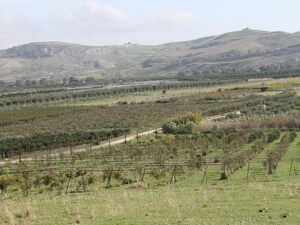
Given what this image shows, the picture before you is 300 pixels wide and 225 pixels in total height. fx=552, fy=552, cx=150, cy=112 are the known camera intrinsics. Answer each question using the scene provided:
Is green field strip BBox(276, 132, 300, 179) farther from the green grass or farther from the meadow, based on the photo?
the green grass

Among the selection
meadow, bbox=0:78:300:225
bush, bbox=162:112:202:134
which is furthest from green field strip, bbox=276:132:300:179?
bush, bbox=162:112:202:134

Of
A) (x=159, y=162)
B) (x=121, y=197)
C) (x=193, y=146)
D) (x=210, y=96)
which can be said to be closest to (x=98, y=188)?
(x=121, y=197)

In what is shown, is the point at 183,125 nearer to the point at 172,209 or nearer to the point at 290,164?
the point at 290,164

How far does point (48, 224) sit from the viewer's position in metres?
16.6

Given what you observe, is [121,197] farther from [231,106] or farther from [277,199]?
[231,106]

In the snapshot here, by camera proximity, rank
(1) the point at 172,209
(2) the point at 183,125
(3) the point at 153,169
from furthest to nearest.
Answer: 1. (2) the point at 183,125
2. (3) the point at 153,169
3. (1) the point at 172,209

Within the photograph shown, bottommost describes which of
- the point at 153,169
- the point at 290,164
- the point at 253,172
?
the point at 290,164

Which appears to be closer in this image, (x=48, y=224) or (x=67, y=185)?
(x=48, y=224)

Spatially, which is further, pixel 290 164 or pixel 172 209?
pixel 290 164

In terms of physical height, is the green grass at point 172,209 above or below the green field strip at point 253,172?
above

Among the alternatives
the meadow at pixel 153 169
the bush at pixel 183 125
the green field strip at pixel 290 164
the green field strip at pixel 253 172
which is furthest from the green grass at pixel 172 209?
the bush at pixel 183 125

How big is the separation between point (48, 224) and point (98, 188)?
38.6 feet

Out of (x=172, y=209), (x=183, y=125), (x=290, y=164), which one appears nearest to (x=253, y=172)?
(x=290, y=164)

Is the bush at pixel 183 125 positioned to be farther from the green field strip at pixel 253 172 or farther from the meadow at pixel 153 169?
the green field strip at pixel 253 172
